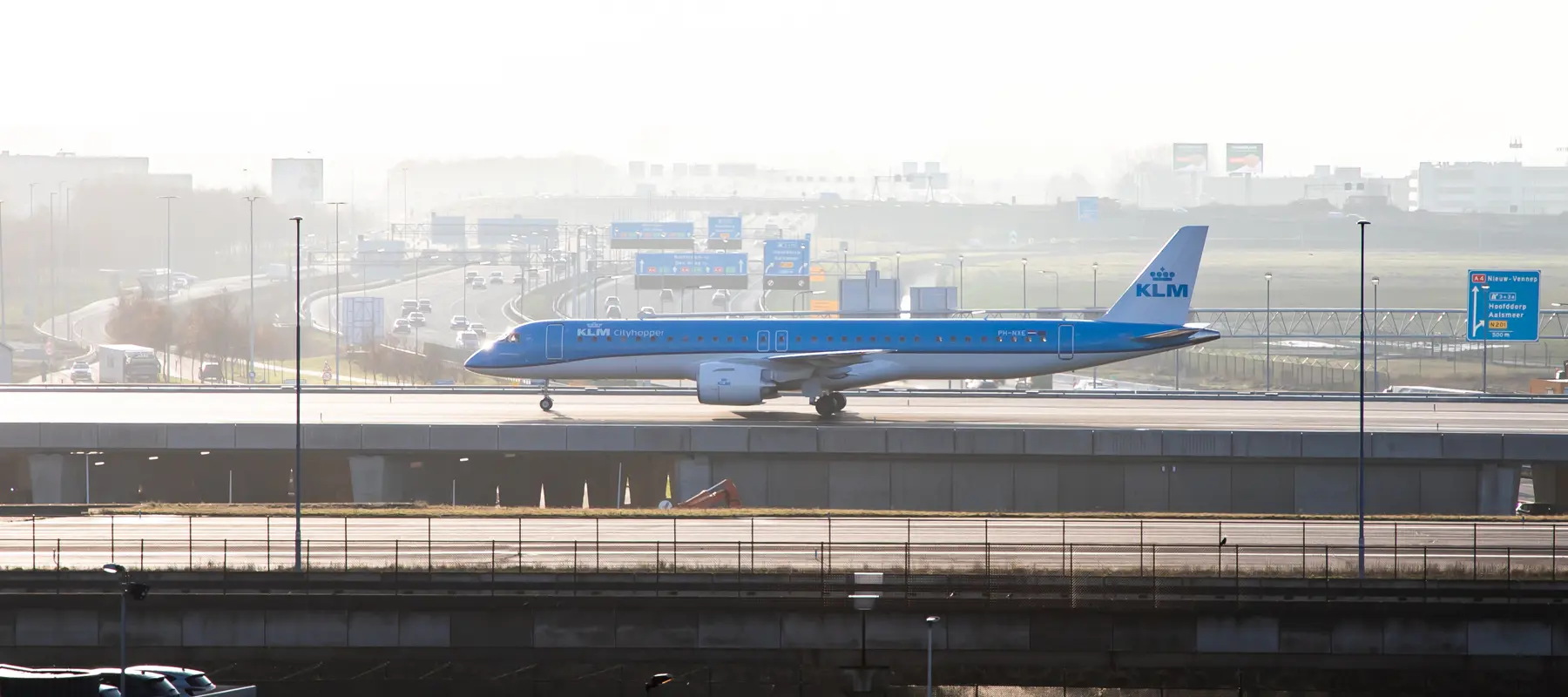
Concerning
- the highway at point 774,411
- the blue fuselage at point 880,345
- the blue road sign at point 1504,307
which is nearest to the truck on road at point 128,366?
the highway at point 774,411

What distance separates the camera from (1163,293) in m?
59.6

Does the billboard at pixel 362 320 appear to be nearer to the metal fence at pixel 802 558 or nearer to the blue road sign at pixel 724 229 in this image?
the blue road sign at pixel 724 229

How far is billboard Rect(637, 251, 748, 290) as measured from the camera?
129875mm

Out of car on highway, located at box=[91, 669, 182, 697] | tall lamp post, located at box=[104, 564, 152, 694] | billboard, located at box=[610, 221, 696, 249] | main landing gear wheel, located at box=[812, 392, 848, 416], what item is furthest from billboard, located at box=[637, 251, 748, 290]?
car on highway, located at box=[91, 669, 182, 697]

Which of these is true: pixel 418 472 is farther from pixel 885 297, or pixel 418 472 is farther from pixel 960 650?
pixel 885 297

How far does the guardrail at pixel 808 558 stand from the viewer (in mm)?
33031

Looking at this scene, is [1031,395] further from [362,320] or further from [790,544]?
[362,320]

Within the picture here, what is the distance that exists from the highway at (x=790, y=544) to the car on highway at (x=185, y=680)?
458 centimetres

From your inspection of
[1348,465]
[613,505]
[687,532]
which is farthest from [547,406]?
[1348,465]

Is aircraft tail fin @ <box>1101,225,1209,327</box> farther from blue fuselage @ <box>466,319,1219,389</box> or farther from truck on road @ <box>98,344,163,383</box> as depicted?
truck on road @ <box>98,344,163,383</box>

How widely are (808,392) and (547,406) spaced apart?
1039 cm

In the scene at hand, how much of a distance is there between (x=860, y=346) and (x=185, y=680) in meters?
33.1

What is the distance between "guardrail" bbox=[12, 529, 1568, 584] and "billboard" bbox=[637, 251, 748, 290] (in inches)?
3572

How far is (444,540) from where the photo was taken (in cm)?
3966
